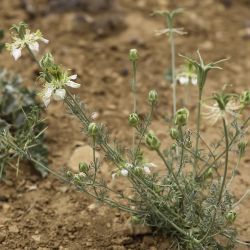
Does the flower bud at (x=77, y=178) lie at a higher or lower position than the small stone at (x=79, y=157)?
higher

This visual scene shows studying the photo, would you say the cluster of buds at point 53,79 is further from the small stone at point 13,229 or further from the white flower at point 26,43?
the small stone at point 13,229

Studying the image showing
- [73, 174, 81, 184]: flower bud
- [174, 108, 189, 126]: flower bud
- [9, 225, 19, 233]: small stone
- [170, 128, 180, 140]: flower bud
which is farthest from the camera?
[9, 225, 19, 233]: small stone

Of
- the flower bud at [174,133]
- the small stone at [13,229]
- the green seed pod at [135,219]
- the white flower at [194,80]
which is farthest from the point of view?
the white flower at [194,80]

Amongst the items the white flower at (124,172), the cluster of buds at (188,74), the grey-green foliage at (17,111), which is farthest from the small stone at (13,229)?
the cluster of buds at (188,74)

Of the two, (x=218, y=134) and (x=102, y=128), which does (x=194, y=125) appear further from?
(x=102, y=128)

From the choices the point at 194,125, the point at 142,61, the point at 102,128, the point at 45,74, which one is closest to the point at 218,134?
the point at 194,125

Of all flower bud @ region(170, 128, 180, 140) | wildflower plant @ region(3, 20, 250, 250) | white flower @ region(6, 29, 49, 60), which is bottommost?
wildflower plant @ region(3, 20, 250, 250)

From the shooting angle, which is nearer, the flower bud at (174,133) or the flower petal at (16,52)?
the flower bud at (174,133)

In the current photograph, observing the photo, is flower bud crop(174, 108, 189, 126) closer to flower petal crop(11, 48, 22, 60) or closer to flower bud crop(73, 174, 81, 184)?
flower bud crop(73, 174, 81, 184)

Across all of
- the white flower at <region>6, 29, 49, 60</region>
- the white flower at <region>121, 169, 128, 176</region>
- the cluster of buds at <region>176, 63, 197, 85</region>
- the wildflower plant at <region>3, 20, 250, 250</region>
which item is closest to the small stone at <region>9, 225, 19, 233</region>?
the wildflower plant at <region>3, 20, 250, 250</region>

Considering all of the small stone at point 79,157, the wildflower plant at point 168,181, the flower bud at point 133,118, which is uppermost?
the flower bud at point 133,118

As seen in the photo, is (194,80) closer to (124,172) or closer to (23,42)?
(124,172)

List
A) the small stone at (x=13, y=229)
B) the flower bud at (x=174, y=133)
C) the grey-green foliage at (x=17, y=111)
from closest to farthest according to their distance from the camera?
the flower bud at (x=174, y=133)
the small stone at (x=13, y=229)
the grey-green foliage at (x=17, y=111)
